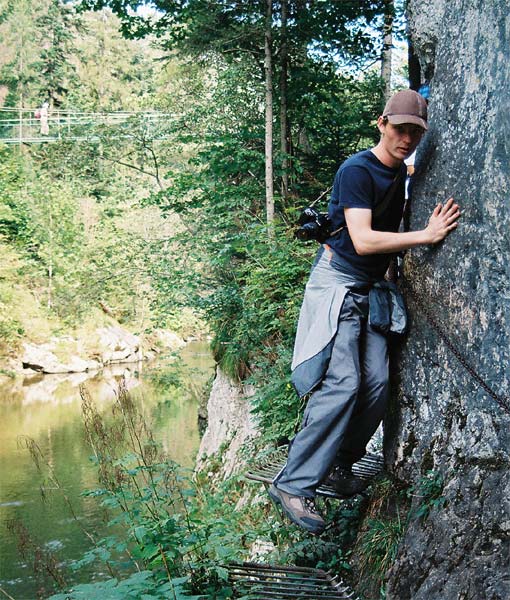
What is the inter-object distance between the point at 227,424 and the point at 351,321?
739 centimetres

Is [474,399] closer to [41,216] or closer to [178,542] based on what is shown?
[178,542]

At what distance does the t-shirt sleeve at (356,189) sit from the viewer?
3.10 meters

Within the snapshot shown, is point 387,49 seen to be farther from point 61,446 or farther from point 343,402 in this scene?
point 61,446

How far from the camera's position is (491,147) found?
287cm

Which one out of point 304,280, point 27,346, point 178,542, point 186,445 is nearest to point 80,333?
point 27,346

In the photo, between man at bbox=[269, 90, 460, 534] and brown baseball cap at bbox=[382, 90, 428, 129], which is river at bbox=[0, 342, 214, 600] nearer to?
man at bbox=[269, 90, 460, 534]

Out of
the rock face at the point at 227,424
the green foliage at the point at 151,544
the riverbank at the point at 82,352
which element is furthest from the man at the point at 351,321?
the riverbank at the point at 82,352

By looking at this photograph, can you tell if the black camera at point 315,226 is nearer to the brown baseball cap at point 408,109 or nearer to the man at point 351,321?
the man at point 351,321

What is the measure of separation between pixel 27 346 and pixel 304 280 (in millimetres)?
22845

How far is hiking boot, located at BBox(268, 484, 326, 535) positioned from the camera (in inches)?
124

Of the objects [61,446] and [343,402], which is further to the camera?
[61,446]

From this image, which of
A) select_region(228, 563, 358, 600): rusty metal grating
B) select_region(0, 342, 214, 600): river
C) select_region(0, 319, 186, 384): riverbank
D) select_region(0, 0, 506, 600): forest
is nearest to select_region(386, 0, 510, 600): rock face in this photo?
select_region(0, 0, 506, 600): forest

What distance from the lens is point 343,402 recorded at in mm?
3145

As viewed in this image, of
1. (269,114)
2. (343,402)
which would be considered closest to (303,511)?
(343,402)
